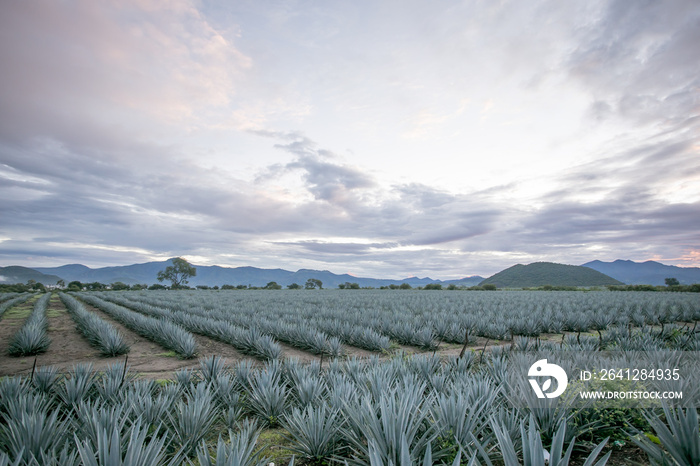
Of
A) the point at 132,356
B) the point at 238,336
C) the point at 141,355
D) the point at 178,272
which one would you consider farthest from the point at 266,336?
Answer: the point at 178,272

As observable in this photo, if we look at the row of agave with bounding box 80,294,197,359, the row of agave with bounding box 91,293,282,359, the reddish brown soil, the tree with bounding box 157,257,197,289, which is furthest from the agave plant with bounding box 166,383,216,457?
the tree with bounding box 157,257,197,289

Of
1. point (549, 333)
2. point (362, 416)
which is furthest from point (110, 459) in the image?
point (549, 333)

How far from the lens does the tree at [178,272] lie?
95.6 meters

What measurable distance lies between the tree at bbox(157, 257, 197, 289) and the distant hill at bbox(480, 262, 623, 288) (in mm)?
96018

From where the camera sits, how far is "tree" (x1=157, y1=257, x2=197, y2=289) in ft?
314

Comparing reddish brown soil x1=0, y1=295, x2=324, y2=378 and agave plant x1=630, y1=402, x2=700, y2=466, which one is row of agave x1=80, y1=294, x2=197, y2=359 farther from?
agave plant x1=630, y1=402, x2=700, y2=466

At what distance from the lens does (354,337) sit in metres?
8.20

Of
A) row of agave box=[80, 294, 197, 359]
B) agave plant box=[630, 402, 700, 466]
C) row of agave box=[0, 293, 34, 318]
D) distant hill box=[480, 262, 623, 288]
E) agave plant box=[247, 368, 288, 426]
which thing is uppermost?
distant hill box=[480, 262, 623, 288]

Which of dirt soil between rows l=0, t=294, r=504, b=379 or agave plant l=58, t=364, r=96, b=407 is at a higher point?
agave plant l=58, t=364, r=96, b=407

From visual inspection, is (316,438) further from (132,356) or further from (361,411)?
(132,356)

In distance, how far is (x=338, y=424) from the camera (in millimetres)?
2648

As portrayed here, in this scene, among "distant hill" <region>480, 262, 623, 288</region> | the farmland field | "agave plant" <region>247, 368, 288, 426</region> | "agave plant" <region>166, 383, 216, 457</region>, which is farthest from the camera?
"distant hill" <region>480, 262, 623, 288</region>

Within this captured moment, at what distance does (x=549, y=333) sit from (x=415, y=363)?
26.7 feet

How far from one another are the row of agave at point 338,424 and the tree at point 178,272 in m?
104
